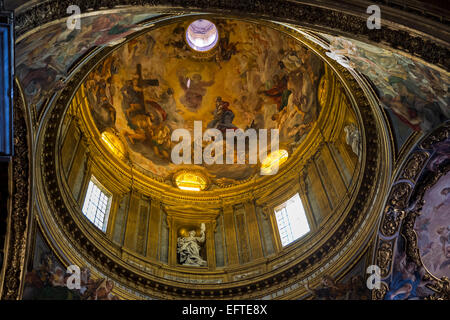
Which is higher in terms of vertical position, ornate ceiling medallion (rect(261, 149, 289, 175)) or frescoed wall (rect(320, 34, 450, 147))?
ornate ceiling medallion (rect(261, 149, 289, 175))

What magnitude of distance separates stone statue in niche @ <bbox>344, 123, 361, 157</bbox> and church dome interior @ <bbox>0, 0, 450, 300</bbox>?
11 centimetres

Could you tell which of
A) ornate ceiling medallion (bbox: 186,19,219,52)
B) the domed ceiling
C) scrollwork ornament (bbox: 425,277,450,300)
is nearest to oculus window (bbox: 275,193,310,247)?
the domed ceiling

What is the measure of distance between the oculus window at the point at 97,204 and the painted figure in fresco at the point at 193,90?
285 inches

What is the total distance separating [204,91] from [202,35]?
9.16 ft

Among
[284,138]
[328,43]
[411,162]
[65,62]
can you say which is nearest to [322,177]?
[284,138]

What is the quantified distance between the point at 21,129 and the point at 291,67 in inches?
556

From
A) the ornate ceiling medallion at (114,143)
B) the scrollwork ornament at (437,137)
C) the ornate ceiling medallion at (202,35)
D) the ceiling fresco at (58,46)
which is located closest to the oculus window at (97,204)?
the ornate ceiling medallion at (114,143)

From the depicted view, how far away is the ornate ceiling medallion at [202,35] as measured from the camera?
1111 inches

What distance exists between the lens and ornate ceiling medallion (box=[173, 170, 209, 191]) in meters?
26.1

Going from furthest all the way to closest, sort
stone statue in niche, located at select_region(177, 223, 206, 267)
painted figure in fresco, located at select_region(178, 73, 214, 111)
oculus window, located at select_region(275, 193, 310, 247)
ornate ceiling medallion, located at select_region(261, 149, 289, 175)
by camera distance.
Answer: painted figure in fresco, located at select_region(178, 73, 214, 111)
ornate ceiling medallion, located at select_region(261, 149, 289, 175)
stone statue in niche, located at select_region(177, 223, 206, 267)
oculus window, located at select_region(275, 193, 310, 247)

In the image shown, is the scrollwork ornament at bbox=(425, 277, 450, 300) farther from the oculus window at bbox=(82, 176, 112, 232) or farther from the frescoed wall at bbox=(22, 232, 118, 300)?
the oculus window at bbox=(82, 176, 112, 232)

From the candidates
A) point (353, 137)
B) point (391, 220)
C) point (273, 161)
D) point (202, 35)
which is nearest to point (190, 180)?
point (273, 161)

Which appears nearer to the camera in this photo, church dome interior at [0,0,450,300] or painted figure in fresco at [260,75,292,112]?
church dome interior at [0,0,450,300]

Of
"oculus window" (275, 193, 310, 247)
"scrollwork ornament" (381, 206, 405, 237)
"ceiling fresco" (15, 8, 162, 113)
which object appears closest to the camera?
"ceiling fresco" (15, 8, 162, 113)
